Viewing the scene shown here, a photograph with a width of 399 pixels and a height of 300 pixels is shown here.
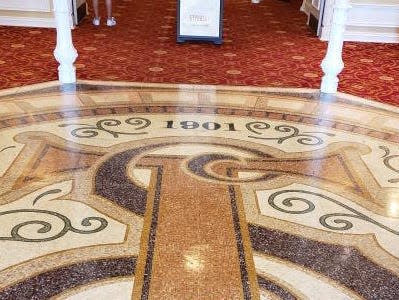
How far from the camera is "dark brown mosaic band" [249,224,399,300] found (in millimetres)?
2121

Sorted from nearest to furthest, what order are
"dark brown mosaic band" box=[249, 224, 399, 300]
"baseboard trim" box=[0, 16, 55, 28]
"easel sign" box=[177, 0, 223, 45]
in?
"dark brown mosaic band" box=[249, 224, 399, 300]
"easel sign" box=[177, 0, 223, 45]
"baseboard trim" box=[0, 16, 55, 28]

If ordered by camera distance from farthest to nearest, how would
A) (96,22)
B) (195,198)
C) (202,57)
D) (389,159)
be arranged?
(96,22) → (202,57) → (389,159) → (195,198)

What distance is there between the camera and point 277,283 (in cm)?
211

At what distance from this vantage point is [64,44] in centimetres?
469

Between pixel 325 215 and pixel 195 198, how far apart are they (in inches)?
26.3

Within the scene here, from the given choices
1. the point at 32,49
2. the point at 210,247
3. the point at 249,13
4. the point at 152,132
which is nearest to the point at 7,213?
the point at 210,247

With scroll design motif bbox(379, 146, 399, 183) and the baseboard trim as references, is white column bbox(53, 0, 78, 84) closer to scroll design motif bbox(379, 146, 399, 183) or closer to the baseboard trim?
the baseboard trim

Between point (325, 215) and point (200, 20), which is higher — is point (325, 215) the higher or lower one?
the lower one

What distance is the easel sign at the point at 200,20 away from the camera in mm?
6227

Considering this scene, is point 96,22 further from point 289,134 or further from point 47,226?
point 47,226

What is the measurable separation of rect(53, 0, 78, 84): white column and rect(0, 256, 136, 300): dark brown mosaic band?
2.85 meters

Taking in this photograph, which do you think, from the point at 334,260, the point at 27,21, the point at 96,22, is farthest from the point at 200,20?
the point at 334,260

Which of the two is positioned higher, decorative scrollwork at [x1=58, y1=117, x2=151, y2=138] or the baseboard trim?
the baseboard trim

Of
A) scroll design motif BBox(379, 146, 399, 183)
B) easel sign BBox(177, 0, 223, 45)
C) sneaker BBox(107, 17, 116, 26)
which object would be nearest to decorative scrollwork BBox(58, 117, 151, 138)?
scroll design motif BBox(379, 146, 399, 183)
